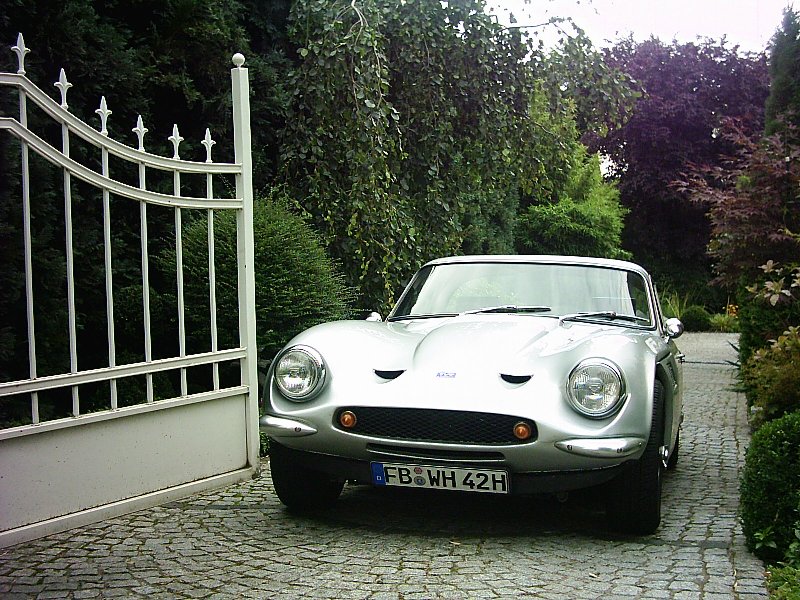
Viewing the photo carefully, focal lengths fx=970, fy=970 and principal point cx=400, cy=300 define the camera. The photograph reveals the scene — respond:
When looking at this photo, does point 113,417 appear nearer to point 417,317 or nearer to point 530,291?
point 417,317

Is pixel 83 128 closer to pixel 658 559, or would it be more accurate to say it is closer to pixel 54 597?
pixel 54 597

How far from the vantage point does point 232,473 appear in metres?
5.83

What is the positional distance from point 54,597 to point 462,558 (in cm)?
170

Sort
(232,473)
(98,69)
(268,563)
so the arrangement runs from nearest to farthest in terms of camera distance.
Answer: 1. (268,563)
2. (232,473)
3. (98,69)

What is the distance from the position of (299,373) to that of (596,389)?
4.77ft

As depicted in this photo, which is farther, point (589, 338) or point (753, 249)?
point (753, 249)

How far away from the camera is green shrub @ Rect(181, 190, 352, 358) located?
7574 mm

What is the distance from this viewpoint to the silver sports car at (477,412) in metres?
4.40

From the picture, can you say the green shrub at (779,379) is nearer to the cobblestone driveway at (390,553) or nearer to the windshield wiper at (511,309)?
the cobblestone driveway at (390,553)

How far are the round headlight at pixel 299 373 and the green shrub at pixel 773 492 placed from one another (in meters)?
2.08

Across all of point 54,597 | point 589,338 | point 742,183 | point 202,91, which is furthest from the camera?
point 742,183

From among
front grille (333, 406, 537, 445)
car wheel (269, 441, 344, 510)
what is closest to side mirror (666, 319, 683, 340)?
front grille (333, 406, 537, 445)

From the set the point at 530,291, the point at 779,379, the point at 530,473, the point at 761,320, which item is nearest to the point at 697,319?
the point at 761,320

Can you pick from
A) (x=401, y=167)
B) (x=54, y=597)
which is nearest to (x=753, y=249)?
(x=401, y=167)
